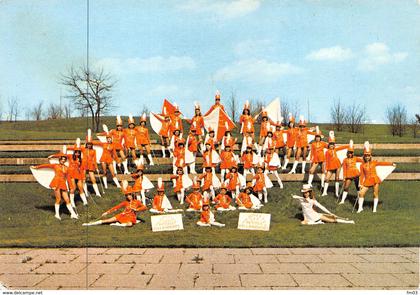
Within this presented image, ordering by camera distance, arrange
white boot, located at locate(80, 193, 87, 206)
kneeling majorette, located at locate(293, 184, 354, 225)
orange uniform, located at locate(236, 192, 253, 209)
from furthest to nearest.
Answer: white boot, located at locate(80, 193, 87, 206), orange uniform, located at locate(236, 192, 253, 209), kneeling majorette, located at locate(293, 184, 354, 225)

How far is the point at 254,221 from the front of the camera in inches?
390

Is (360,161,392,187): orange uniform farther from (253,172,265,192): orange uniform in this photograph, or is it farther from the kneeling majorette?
(253,172,265,192): orange uniform

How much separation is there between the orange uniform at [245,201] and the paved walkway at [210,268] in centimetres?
372

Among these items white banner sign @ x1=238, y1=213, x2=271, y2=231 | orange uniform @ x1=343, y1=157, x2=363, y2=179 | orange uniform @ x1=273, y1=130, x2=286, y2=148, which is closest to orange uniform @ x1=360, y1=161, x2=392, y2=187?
orange uniform @ x1=343, y1=157, x2=363, y2=179

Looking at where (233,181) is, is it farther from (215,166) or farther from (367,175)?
(367,175)

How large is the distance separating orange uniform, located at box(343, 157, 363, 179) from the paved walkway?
4.74 m

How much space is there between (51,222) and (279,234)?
5859 millimetres

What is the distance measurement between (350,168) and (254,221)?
425 cm

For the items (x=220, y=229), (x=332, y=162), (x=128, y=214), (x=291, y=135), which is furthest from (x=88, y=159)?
(x=332, y=162)

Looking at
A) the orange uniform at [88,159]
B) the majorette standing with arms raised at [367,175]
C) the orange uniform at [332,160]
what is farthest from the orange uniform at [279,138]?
the orange uniform at [88,159]

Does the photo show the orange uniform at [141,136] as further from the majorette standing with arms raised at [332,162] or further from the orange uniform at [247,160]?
the majorette standing with arms raised at [332,162]

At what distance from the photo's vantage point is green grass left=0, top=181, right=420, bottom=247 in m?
8.47

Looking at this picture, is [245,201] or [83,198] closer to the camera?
[245,201]

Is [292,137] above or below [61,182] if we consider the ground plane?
above
